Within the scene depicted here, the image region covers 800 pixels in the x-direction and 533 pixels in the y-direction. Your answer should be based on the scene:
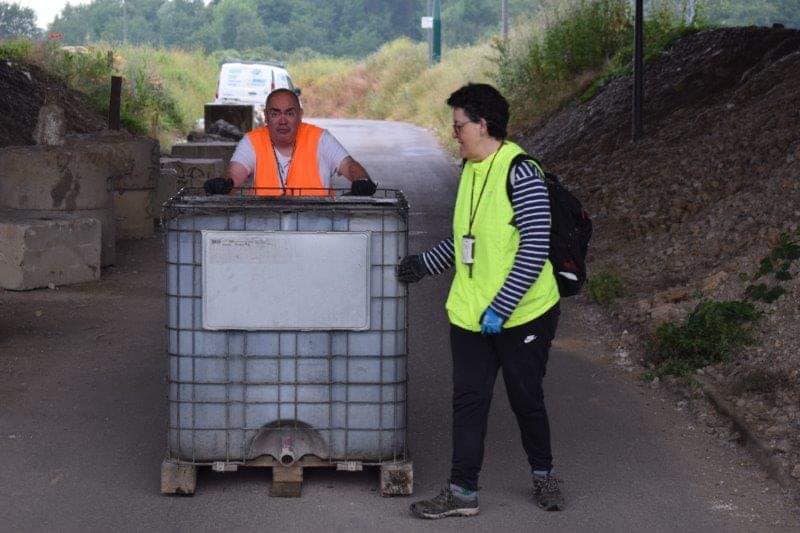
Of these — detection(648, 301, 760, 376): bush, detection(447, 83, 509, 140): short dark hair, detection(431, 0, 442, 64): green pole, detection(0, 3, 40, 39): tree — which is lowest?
detection(648, 301, 760, 376): bush

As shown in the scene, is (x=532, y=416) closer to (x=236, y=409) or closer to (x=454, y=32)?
(x=236, y=409)

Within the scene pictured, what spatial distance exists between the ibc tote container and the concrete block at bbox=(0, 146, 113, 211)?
23.0ft

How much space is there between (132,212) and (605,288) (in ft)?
19.1

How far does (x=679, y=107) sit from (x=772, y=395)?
11896 mm

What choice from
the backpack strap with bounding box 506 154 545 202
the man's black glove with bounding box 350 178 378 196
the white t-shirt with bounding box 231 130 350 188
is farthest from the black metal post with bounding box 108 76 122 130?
the backpack strap with bounding box 506 154 545 202

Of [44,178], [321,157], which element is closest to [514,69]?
[44,178]

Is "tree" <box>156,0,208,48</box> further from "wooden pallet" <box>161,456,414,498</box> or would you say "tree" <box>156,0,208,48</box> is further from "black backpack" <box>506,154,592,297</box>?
"black backpack" <box>506,154,592,297</box>

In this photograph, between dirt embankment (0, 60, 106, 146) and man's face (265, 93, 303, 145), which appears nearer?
man's face (265, 93, 303, 145)

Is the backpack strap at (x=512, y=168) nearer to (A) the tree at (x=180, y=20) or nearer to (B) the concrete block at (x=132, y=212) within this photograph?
(B) the concrete block at (x=132, y=212)

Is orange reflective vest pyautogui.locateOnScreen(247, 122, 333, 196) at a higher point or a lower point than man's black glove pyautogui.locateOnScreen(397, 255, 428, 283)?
higher

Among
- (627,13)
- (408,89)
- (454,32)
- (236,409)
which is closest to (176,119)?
(627,13)

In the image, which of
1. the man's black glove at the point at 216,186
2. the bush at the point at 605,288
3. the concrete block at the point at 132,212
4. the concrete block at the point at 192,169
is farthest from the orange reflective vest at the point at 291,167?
the concrete block at the point at 192,169

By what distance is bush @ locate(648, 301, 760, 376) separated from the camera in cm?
852

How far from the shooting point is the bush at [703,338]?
27.9 feet
